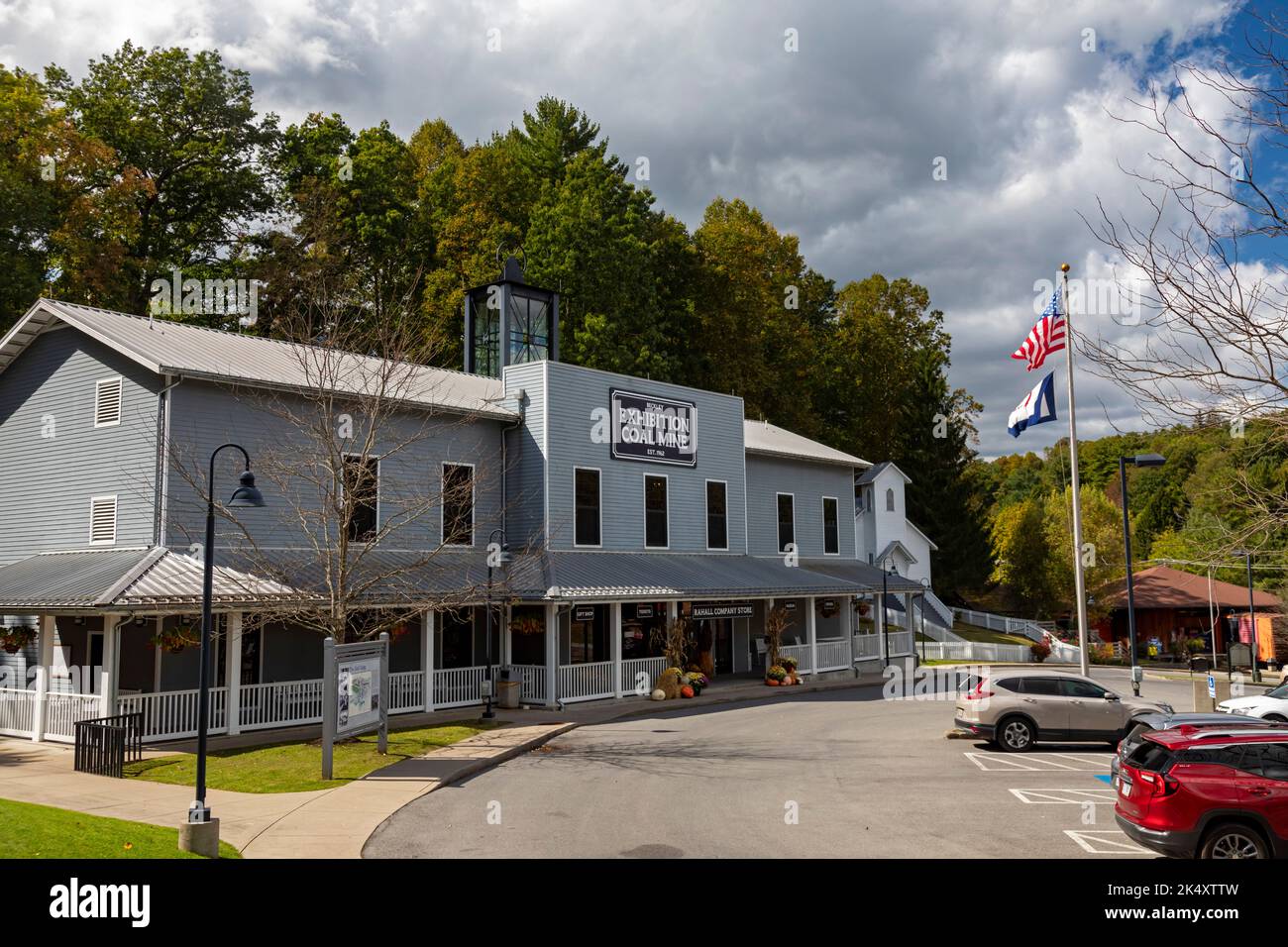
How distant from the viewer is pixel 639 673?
2964 centimetres

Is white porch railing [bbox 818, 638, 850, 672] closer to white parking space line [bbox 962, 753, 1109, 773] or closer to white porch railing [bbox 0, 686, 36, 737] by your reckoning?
white parking space line [bbox 962, 753, 1109, 773]

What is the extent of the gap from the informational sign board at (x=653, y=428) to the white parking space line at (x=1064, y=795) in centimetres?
1797

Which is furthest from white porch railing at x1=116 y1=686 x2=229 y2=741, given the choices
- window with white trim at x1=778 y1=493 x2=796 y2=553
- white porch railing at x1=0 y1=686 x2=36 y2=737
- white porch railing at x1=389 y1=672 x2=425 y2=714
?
window with white trim at x1=778 y1=493 x2=796 y2=553

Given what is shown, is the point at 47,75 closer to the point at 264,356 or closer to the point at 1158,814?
the point at 264,356

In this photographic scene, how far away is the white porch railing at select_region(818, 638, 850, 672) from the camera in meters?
36.4

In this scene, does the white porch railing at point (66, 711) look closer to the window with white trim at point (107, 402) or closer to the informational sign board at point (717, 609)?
the window with white trim at point (107, 402)

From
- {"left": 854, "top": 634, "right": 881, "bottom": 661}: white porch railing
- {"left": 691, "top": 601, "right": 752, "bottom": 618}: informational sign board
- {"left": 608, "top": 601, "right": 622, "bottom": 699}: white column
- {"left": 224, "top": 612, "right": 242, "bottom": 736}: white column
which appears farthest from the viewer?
{"left": 854, "top": 634, "right": 881, "bottom": 661}: white porch railing

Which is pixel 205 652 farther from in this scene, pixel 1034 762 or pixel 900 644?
pixel 900 644

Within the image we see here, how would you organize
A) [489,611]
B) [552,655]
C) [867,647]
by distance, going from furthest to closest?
1. [867,647]
2. [552,655]
3. [489,611]

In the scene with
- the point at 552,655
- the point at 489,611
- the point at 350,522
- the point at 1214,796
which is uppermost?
the point at 350,522

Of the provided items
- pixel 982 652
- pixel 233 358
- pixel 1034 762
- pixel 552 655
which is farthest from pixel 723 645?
pixel 233 358

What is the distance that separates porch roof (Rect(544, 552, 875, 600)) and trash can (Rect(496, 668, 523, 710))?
2997mm

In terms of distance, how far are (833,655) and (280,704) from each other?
21.0m
